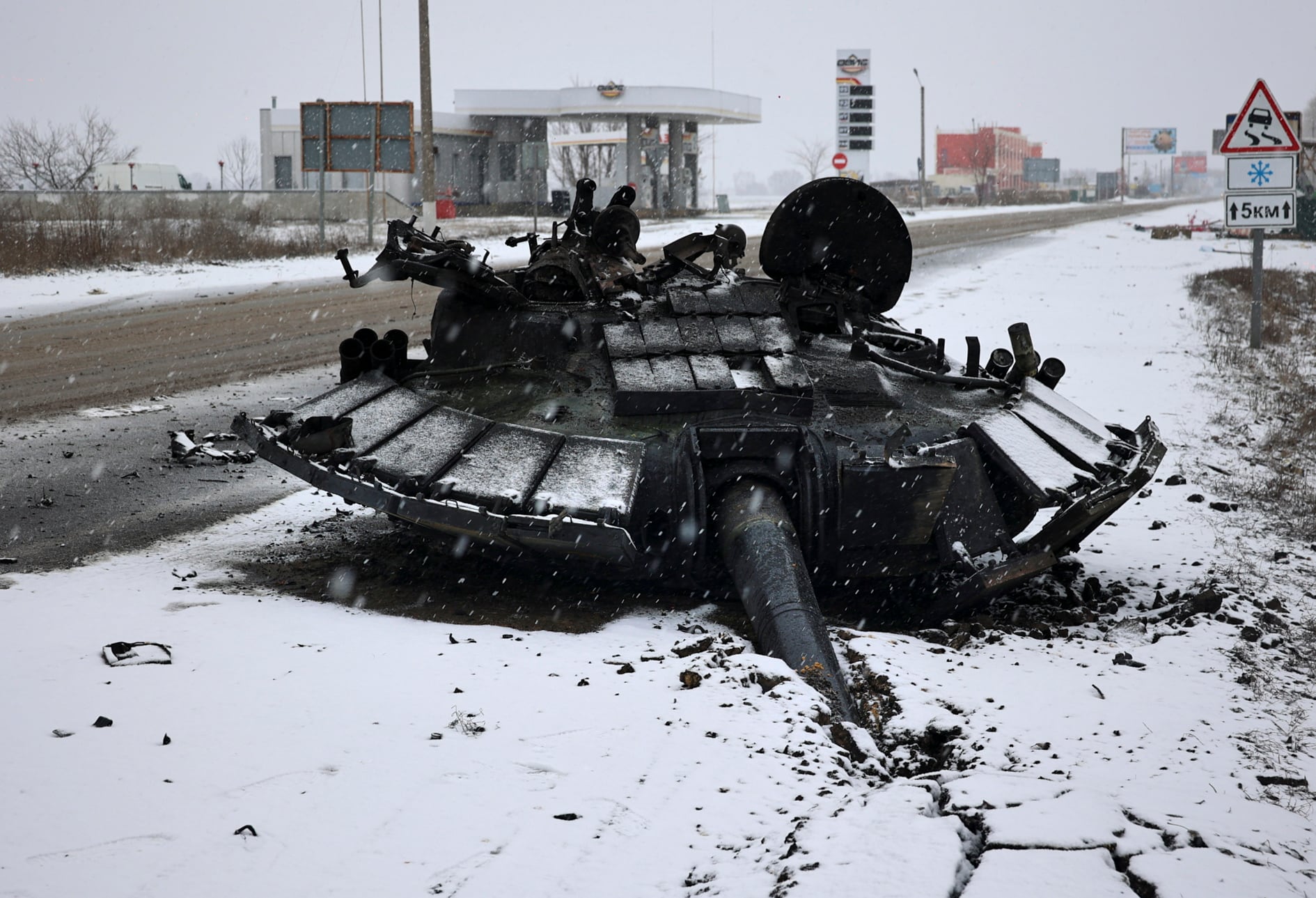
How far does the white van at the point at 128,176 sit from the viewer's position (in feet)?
155

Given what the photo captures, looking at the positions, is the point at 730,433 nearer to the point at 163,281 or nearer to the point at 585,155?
the point at 163,281

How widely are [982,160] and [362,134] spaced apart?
8559cm

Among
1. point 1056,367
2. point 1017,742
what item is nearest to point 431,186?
point 1056,367

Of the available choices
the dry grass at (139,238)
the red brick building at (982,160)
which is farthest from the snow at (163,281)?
the red brick building at (982,160)

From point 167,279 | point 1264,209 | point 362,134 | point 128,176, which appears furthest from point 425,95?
point 128,176

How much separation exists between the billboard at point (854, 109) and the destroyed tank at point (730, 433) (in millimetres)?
21747

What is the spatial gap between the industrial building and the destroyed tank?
121ft

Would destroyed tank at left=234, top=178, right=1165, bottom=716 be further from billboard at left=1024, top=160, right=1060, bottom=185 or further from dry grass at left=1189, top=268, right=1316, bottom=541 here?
billboard at left=1024, top=160, right=1060, bottom=185

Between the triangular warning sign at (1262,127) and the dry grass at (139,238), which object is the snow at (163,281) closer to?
the dry grass at (139,238)

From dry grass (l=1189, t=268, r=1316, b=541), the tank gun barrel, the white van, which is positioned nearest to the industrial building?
the white van

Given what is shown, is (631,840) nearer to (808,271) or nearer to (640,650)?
(640,650)

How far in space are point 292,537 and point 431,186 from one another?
24264mm

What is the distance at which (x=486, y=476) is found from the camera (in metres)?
5.65

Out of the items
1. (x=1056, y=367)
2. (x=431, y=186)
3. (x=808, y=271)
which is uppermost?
(x=431, y=186)
